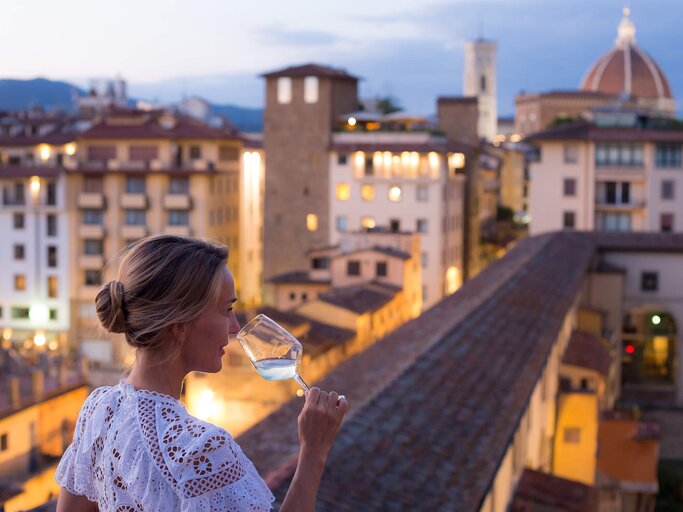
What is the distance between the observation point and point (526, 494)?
11.3 metres

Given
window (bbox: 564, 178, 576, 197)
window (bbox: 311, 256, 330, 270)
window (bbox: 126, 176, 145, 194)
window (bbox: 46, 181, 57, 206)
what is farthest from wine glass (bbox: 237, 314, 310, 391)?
window (bbox: 46, 181, 57, 206)

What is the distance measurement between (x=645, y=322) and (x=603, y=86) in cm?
6508

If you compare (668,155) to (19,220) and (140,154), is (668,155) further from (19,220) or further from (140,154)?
(19,220)

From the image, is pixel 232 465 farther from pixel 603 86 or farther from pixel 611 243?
pixel 603 86

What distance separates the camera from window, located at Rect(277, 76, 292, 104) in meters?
51.8

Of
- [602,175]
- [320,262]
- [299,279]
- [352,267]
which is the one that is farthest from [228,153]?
[602,175]

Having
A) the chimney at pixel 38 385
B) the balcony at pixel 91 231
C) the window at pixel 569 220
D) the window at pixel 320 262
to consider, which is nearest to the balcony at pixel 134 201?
the balcony at pixel 91 231

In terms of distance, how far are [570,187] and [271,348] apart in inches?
1694

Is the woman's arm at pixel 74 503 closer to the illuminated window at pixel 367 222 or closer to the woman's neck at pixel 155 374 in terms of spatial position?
the woman's neck at pixel 155 374

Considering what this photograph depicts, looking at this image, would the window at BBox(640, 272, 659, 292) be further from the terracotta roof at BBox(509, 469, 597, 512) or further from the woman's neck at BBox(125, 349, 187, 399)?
the woman's neck at BBox(125, 349, 187, 399)

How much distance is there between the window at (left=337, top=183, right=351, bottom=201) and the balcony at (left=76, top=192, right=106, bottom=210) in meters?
10.1

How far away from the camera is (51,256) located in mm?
51594

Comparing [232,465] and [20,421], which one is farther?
[20,421]

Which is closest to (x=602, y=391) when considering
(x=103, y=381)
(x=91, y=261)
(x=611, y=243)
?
(x=611, y=243)
